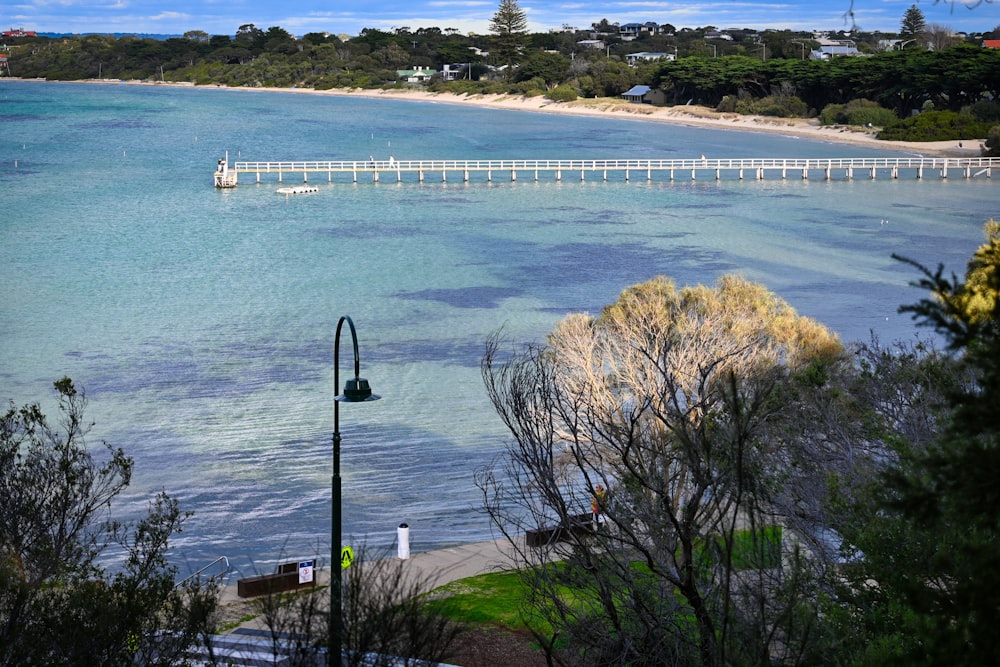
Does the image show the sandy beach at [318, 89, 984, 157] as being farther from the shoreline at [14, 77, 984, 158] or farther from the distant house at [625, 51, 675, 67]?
the distant house at [625, 51, 675, 67]

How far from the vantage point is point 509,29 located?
552 ft

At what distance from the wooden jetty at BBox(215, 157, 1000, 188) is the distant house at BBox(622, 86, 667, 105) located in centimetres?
5992

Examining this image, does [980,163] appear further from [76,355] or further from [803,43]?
[803,43]

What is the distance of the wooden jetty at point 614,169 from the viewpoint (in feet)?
244

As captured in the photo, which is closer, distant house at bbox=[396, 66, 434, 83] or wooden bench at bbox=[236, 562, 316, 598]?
wooden bench at bbox=[236, 562, 316, 598]

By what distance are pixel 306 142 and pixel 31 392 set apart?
255 feet

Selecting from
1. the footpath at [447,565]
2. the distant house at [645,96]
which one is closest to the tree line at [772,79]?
the distant house at [645,96]

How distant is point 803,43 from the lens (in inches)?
5999

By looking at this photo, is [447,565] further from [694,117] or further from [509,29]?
[509,29]

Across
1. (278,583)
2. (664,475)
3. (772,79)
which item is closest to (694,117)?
(772,79)

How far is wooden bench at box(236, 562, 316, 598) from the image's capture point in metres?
Result: 16.1

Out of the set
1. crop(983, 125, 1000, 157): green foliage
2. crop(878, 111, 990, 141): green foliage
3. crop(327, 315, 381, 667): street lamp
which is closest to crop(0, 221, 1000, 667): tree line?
crop(327, 315, 381, 667): street lamp

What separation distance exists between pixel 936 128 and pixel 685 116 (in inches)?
1443

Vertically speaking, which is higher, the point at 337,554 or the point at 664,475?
the point at 337,554
